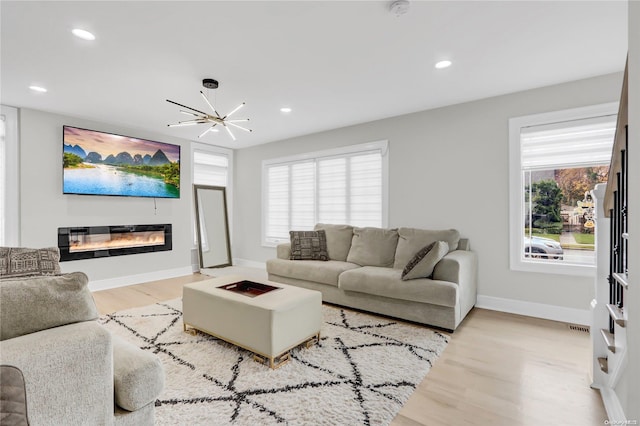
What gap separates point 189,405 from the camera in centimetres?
183

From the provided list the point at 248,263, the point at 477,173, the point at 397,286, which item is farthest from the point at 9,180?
the point at 477,173

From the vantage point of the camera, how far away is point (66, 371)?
991 millimetres

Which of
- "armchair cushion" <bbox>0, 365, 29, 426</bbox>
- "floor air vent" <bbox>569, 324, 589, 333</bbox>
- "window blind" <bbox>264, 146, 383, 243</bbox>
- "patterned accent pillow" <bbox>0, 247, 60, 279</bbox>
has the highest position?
"window blind" <bbox>264, 146, 383, 243</bbox>

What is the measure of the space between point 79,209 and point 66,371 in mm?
4415

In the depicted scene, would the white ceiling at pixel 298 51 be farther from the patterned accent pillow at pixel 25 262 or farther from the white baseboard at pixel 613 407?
the white baseboard at pixel 613 407

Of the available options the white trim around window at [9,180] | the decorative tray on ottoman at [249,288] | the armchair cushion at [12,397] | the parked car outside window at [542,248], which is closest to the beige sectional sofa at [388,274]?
the parked car outside window at [542,248]

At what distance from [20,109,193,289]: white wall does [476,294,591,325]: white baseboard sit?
504 cm

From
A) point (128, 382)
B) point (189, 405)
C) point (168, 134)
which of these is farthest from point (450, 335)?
point (168, 134)

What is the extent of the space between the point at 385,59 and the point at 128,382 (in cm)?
298

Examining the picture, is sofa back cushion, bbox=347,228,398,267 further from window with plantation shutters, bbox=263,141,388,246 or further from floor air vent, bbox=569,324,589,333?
floor air vent, bbox=569,324,589,333

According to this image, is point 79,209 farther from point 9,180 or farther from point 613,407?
point 613,407

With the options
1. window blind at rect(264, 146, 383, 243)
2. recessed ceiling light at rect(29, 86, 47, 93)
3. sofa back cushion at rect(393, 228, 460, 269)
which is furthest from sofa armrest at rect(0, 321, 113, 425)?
window blind at rect(264, 146, 383, 243)

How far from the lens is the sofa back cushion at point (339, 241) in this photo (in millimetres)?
4434

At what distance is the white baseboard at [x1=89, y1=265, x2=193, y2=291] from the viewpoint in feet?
14.9
